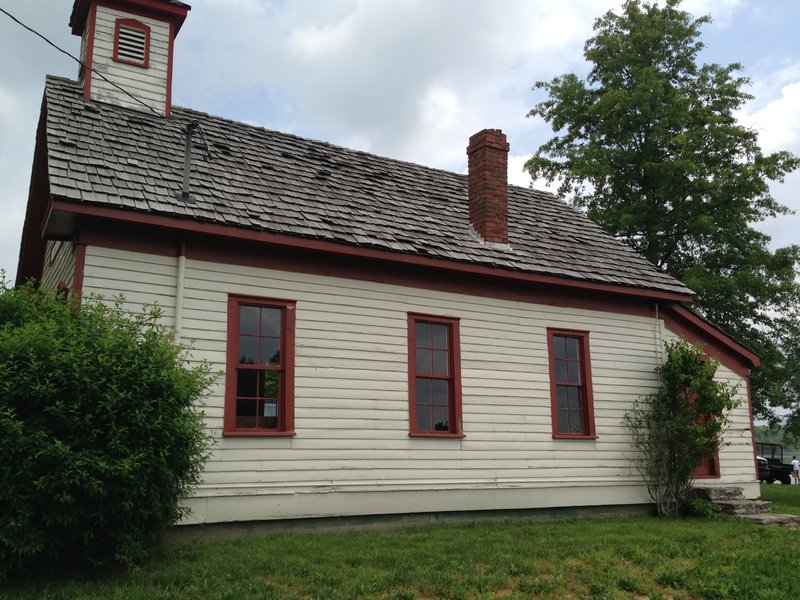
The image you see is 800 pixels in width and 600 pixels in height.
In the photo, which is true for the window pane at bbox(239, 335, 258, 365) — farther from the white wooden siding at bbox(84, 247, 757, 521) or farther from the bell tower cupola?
the bell tower cupola

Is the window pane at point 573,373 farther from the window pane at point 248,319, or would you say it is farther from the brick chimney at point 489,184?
the window pane at point 248,319

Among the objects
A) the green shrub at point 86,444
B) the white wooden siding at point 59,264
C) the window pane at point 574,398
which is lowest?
the green shrub at point 86,444

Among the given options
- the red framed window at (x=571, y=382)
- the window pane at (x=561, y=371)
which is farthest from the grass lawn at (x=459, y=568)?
the window pane at (x=561, y=371)

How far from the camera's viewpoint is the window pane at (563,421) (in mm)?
13547

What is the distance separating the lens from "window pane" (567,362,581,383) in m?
13.9

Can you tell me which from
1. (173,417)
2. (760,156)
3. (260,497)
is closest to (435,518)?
(260,497)

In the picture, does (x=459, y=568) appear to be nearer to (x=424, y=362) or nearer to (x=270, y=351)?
(x=270, y=351)

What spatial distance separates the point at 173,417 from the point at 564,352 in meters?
8.16

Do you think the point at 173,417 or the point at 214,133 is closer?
the point at 173,417

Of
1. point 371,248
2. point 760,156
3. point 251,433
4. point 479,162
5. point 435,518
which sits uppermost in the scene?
point 760,156

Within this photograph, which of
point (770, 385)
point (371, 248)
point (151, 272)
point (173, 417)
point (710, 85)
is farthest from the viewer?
point (710, 85)

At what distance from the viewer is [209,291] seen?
10.4 m

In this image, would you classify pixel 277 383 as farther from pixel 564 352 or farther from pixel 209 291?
pixel 564 352

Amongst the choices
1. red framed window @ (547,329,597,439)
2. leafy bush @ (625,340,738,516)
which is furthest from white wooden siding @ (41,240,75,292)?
leafy bush @ (625,340,738,516)
